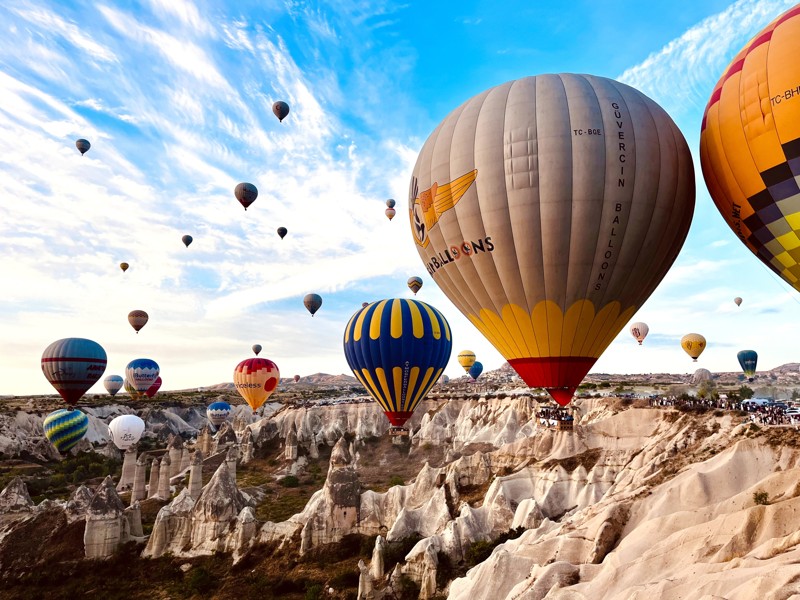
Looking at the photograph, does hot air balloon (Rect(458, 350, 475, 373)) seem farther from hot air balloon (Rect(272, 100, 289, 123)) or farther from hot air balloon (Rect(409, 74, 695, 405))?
hot air balloon (Rect(409, 74, 695, 405))

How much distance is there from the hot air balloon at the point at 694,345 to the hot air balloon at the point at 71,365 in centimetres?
8437

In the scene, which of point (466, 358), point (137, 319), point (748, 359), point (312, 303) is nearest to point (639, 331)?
point (748, 359)

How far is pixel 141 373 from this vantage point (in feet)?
290

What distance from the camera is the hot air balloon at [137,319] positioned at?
77062mm

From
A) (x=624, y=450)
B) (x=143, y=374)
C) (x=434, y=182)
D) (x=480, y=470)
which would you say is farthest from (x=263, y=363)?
(x=434, y=182)

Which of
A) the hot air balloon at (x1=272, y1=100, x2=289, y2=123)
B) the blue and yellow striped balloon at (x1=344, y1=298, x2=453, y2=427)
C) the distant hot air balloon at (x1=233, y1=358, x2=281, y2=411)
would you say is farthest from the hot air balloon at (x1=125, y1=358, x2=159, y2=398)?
the blue and yellow striped balloon at (x1=344, y1=298, x2=453, y2=427)

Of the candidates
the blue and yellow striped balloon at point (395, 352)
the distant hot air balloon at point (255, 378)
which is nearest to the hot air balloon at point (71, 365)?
the distant hot air balloon at point (255, 378)

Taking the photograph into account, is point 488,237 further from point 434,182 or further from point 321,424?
point 321,424

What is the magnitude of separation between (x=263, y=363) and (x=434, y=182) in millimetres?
56282

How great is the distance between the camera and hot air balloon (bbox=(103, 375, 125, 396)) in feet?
405

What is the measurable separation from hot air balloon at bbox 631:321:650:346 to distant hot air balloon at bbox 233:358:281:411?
59.4 meters

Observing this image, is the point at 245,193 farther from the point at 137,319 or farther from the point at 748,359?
the point at 748,359

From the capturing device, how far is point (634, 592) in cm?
1287

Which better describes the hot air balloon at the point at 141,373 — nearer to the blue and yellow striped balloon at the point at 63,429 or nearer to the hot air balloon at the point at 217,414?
the hot air balloon at the point at 217,414
